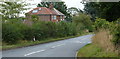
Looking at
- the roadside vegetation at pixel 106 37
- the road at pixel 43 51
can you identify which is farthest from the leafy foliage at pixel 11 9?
the roadside vegetation at pixel 106 37

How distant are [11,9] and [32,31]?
14.0ft

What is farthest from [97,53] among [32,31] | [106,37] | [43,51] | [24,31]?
[32,31]

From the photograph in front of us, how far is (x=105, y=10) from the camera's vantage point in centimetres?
1817

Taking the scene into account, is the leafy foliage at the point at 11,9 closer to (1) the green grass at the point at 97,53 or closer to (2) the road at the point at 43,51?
(2) the road at the point at 43,51

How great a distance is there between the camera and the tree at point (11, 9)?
91.2ft

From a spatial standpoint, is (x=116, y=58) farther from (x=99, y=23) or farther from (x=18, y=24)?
(x=18, y=24)

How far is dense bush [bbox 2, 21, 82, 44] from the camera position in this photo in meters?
23.0

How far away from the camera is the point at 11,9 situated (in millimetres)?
28750

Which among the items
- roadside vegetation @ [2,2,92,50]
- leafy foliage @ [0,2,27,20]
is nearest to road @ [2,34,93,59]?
roadside vegetation @ [2,2,92,50]

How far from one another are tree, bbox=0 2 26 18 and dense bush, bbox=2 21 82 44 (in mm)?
2344

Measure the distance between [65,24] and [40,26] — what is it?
12.9m

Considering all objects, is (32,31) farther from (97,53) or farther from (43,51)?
(97,53)

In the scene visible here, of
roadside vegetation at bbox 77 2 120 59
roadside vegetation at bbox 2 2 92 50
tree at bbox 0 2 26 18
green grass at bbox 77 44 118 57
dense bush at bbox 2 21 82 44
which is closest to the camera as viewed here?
green grass at bbox 77 44 118 57

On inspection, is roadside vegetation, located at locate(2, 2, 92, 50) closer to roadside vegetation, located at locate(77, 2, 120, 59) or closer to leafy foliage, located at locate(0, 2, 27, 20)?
leafy foliage, located at locate(0, 2, 27, 20)
